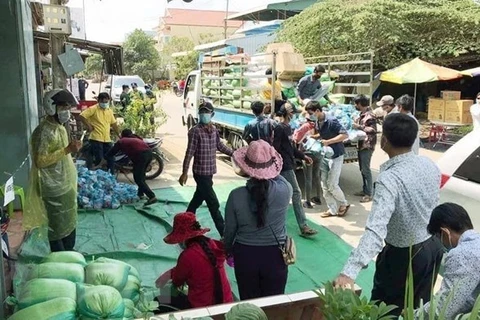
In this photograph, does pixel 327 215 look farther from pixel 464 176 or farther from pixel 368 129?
pixel 464 176

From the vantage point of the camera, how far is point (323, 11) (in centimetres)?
1578

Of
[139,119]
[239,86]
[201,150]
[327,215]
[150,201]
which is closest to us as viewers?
[201,150]

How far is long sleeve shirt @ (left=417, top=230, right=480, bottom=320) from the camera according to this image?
2.01 m

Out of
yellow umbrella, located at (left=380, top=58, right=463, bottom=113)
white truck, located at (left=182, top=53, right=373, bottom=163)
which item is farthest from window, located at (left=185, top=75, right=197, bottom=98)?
yellow umbrella, located at (left=380, top=58, right=463, bottom=113)

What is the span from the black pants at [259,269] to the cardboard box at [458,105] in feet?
37.5

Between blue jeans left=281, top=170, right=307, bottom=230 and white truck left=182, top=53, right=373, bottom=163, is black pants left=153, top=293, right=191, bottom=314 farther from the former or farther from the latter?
white truck left=182, top=53, right=373, bottom=163

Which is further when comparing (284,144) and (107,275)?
(284,144)

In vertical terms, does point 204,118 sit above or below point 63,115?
below

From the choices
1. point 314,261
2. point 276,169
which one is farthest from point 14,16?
point 314,261

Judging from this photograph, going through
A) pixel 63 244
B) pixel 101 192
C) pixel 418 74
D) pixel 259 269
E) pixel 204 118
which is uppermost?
pixel 418 74

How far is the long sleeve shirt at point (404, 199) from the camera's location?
2.34 meters

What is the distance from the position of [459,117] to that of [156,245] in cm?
1029

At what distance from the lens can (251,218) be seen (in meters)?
2.95

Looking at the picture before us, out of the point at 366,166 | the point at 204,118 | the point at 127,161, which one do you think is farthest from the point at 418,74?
the point at 204,118
